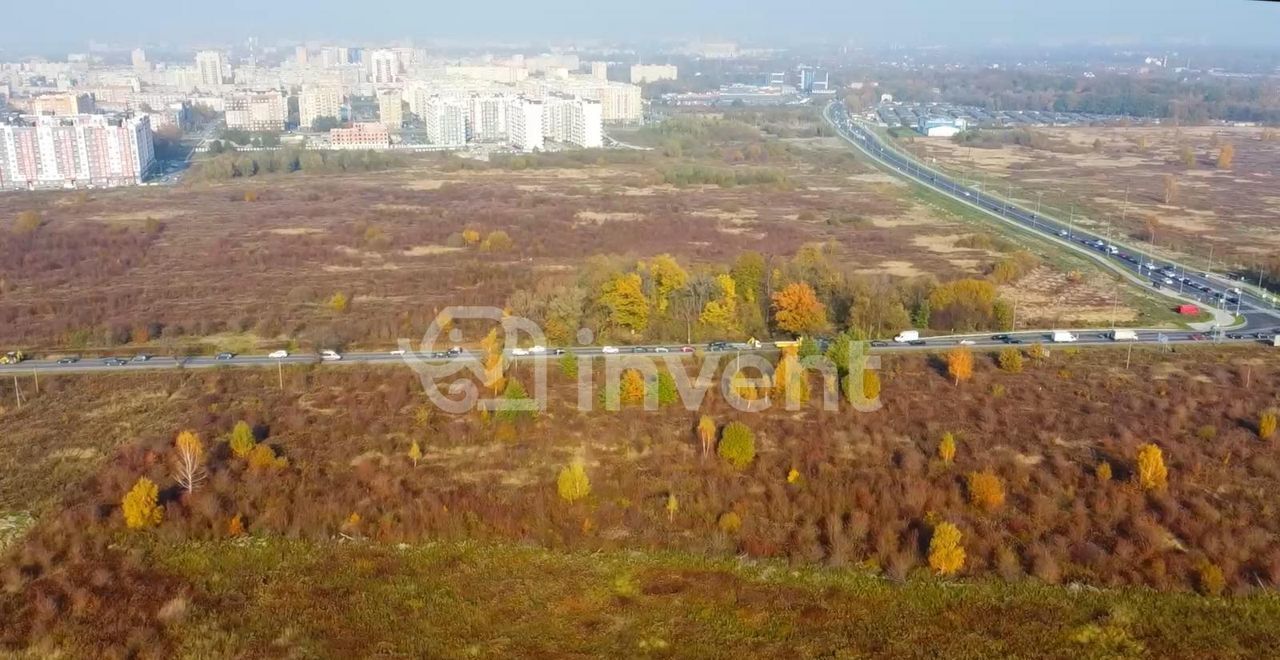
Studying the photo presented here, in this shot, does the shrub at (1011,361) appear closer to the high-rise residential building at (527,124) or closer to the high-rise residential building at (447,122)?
the high-rise residential building at (527,124)

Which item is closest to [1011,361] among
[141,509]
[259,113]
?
[141,509]

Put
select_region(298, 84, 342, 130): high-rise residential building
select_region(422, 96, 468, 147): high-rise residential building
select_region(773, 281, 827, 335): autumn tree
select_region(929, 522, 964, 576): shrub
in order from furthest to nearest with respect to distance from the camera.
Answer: select_region(298, 84, 342, 130): high-rise residential building
select_region(422, 96, 468, 147): high-rise residential building
select_region(773, 281, 827, 335): autumn tree
select_region(929, 522, 964, 576): shrub

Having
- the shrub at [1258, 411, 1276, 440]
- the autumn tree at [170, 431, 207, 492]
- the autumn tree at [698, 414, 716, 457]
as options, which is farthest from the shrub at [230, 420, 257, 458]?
the shrub at [1258, 411, 1276, 440]

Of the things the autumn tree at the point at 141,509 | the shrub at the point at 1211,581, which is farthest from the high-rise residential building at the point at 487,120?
the shrub at the point at 1211,581

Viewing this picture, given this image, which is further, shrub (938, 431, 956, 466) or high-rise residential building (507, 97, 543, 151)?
high-rise residential building (507, 97, 543, 151)

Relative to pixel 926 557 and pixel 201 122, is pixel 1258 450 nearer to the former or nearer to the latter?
pixel 926 557

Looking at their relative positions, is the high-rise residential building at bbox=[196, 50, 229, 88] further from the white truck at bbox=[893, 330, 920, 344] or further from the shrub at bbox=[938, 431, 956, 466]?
the shrub at bbox=[938, 431, 956, 466]

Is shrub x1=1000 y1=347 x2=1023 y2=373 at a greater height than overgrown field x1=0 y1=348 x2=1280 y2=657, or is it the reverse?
shrub x1=1000 y1=347 x2=1023 y2=373
